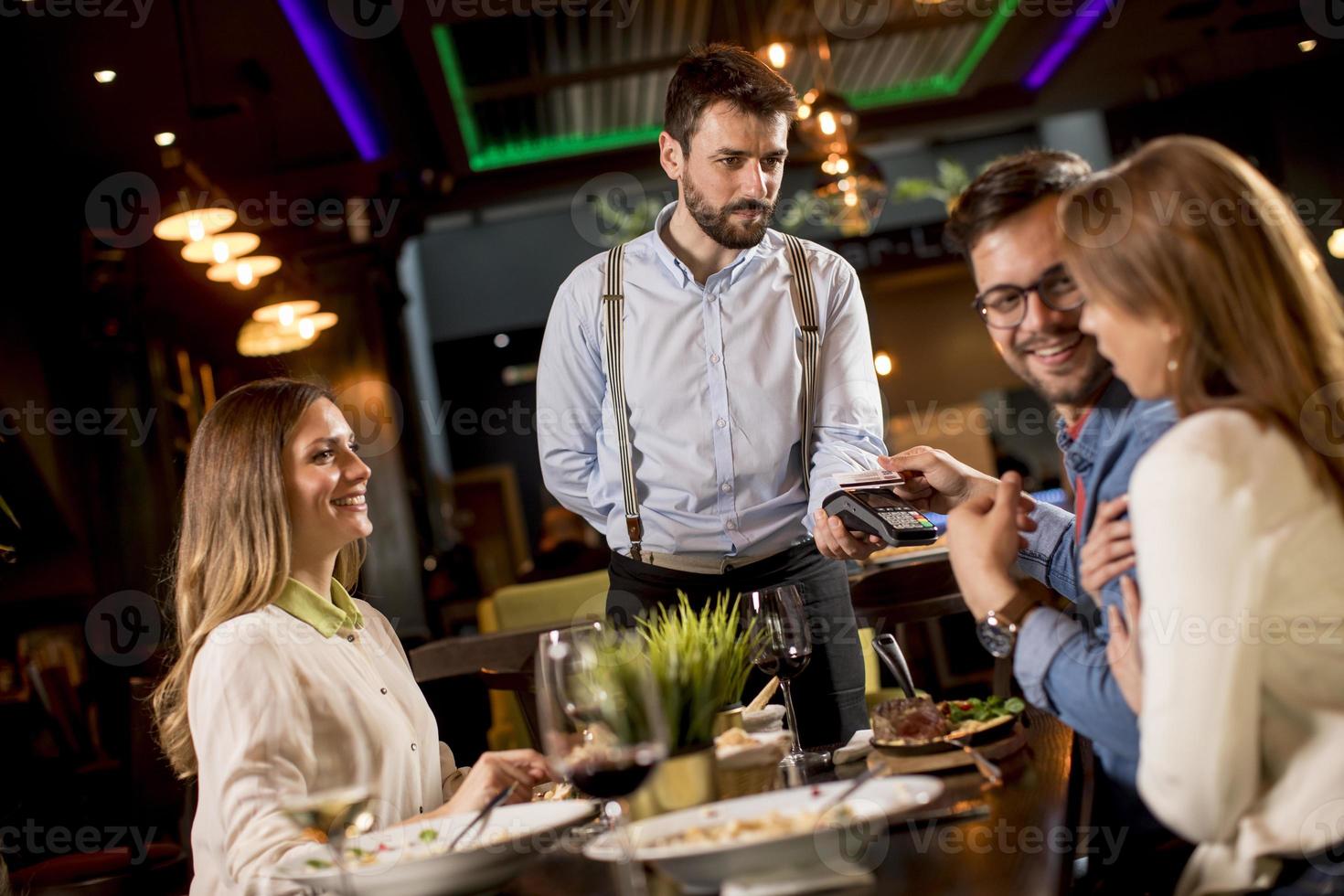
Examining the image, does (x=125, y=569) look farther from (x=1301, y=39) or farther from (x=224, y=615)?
(x=1301, y=39)

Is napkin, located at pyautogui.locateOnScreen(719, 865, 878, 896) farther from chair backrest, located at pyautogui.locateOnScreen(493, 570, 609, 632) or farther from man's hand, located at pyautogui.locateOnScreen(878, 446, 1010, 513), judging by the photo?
chair backrest, located at pyautogui.locateOnScreen(493, 570, 609, 632)

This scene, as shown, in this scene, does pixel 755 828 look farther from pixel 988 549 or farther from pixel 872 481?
pixel 872 481

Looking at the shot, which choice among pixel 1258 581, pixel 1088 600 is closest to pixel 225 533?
pixel 1088 600

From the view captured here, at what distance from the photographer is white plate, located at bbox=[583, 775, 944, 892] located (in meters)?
1.10

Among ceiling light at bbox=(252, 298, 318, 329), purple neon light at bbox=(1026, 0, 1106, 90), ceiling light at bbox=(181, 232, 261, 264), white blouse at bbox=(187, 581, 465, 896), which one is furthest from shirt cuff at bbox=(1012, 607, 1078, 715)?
purple neon light at bbox=(1026, 0, 1106, 90)

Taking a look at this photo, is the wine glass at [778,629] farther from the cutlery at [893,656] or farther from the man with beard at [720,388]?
the man with beard at [720,388]

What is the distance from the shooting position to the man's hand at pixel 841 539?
2.06m

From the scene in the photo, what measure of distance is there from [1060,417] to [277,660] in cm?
114

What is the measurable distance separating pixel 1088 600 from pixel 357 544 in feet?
4.36

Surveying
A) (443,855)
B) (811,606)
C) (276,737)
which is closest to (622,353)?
(811,606)

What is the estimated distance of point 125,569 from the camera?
619cm

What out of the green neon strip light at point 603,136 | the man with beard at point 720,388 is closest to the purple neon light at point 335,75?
the green neon strip light at point 603,136

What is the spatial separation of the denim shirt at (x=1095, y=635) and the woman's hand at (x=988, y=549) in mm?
47

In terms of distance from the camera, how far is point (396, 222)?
8.40 metres
